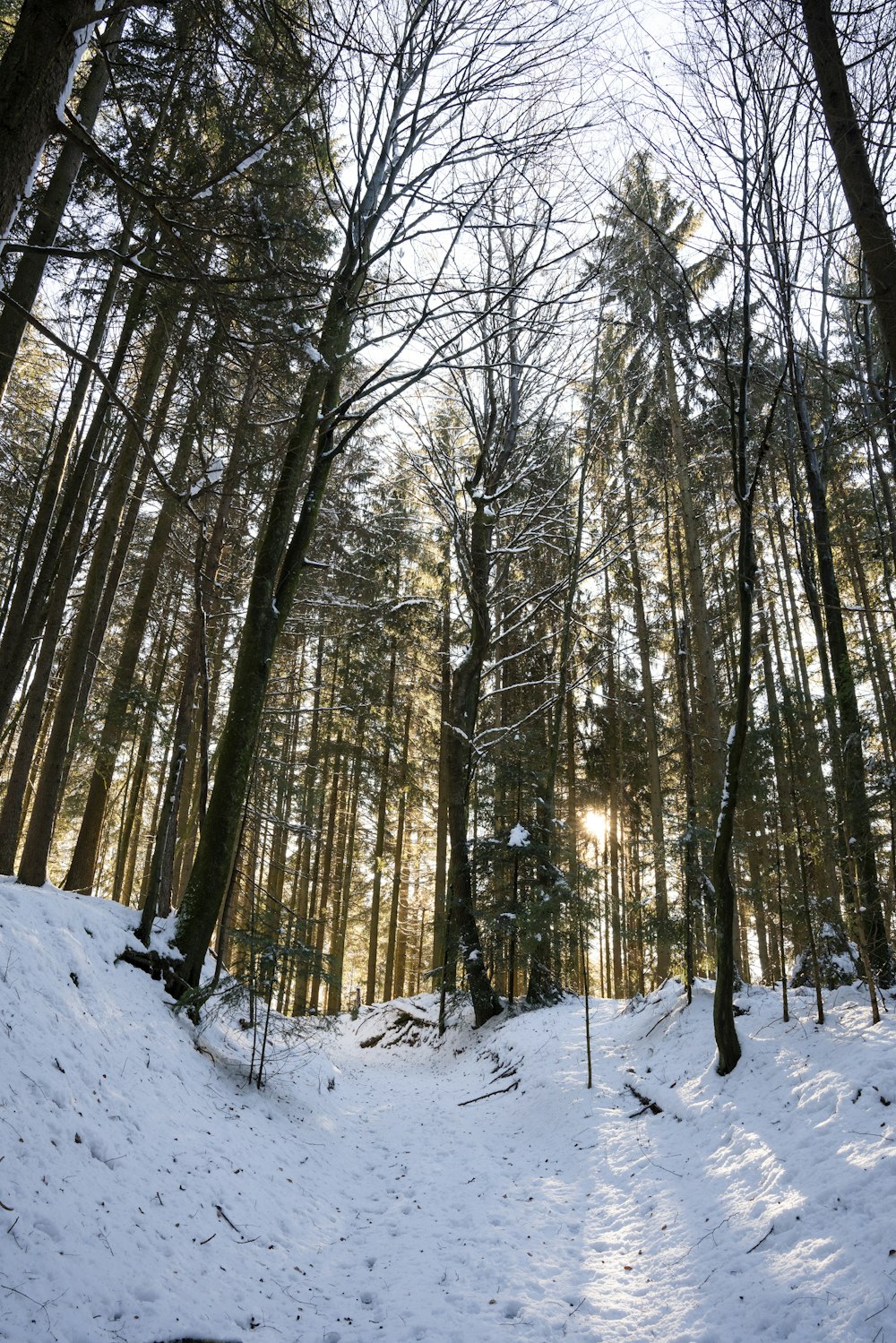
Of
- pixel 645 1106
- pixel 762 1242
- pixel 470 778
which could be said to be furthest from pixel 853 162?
pixel 470 778

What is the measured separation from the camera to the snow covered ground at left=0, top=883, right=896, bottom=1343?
120 inches

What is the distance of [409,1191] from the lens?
5.36 m

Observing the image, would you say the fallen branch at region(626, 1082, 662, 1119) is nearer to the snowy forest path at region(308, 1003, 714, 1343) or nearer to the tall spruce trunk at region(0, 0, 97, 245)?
the snowy forest path at region(308, 1003, 714, 1343)

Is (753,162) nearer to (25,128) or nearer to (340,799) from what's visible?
(25,128)

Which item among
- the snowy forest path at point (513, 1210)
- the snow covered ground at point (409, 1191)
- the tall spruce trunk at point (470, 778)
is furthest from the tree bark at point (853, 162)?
the tall spruce trunk at point (470, 778)

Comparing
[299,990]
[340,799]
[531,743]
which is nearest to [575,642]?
[531,743]

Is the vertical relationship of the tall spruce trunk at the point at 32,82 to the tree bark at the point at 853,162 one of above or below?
below

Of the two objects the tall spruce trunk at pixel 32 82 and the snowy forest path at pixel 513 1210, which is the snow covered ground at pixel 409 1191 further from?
the tall spruce trunk at pixel 32 82

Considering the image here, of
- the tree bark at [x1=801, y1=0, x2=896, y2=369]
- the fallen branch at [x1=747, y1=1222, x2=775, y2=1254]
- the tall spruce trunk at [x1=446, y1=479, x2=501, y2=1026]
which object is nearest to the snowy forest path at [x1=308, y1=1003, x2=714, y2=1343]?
the fallen branch at [x1=747, y1=1222, x2=775, y2=1254]

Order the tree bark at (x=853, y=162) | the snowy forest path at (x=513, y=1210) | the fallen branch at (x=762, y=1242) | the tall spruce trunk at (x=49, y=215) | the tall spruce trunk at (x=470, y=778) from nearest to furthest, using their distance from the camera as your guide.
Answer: the snowy forest path at (x=513, y=1210) < the fallen branch at (x=762, y=1242) < the tree bark at (x=853, y=162) < the tall spruce trunk at (x=49, y=215) < the tall spruce trunk at (x=470, y=778)

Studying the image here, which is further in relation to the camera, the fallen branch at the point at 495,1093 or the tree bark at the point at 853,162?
the fallen branch at the point at 495,1093

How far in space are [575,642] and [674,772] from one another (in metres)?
4.95

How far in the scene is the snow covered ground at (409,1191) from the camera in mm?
3059

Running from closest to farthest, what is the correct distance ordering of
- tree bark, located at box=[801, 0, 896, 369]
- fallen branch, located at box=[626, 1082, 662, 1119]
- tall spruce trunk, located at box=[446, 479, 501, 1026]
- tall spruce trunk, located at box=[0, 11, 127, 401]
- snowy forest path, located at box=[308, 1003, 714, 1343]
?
1. snowy forest path, located at box=[308, 1003, 714, 1343]
2. tree bark, located at box=[801, 0, 896, 369]
3. tall spruce trunk, located at box=[0, 11, 127, 401]
4. fallen branch, located at box=[626, 1082, 662, 1119]
5. tall spruce trunk, located at box=[446, 479, 501, 1026]
